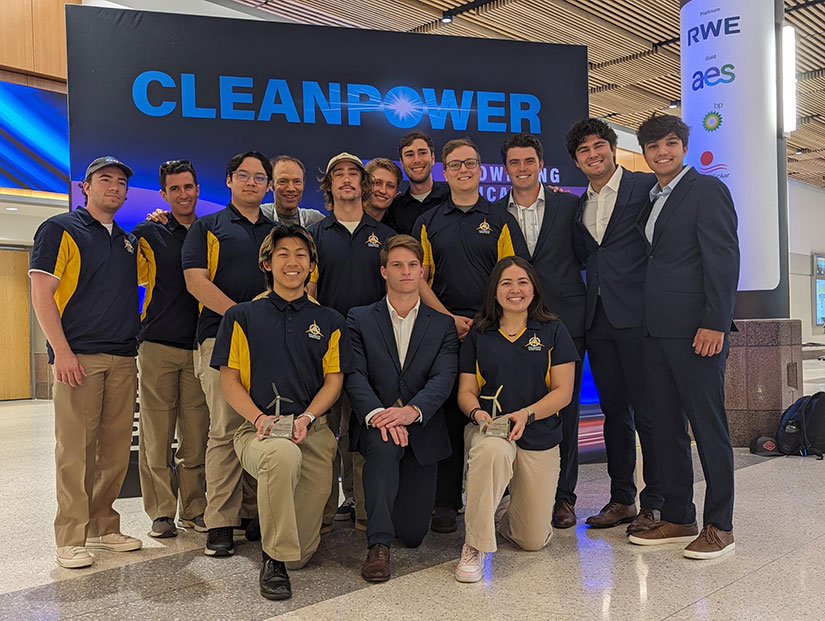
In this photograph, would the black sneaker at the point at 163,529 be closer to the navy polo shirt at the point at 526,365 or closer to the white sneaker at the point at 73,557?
the white sneaker at the point at 73,557

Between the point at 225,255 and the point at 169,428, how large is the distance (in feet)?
3.01

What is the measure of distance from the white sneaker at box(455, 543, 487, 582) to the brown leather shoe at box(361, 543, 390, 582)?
0.27 meters

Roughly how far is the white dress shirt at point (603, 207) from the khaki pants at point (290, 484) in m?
1.52

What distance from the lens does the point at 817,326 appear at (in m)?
19.9

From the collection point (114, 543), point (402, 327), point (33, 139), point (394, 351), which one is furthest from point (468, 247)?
point (33, 139)

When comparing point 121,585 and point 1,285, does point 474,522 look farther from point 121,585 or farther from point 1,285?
point 1,285

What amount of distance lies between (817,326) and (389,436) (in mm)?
20352

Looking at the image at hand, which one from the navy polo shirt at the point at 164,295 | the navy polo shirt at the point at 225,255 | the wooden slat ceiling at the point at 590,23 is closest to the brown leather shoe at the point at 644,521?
the navy polo shirt at the point at 225,255

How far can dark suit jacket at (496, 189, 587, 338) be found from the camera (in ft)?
11.2

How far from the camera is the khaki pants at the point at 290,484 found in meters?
2.71

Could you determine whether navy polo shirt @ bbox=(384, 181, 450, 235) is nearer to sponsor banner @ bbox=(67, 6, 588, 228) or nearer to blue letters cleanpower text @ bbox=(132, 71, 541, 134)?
sponsor banner @ bbox=(67, 6, 588, 228)

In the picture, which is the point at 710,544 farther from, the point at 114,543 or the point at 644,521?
the point at 114,543

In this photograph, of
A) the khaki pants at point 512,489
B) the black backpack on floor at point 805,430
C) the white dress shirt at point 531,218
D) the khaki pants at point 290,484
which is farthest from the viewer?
the black backpack on floor at point 805,430

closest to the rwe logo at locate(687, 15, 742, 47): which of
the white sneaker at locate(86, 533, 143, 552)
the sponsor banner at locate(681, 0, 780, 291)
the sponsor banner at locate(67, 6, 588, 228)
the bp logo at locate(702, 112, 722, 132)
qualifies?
the sponsor banner at locate(681, 0, 780, 291)
